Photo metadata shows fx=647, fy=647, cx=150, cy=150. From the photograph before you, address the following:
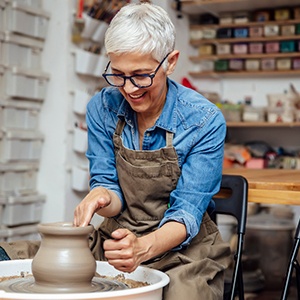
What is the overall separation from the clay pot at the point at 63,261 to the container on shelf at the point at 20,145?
2.58m

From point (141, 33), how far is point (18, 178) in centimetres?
268

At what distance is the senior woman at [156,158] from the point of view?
1.82m

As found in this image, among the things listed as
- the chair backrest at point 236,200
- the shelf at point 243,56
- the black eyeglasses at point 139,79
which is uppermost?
the shelf at point 243,56

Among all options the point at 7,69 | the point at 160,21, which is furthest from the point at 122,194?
the point at 7,69

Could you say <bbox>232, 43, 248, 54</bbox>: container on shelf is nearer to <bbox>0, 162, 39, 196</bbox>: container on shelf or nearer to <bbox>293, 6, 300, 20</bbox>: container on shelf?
<bbox>293, 6, 300, 20</bbox>: container on shelf

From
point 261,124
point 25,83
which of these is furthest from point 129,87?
point 261,124

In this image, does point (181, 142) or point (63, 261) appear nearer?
point (63, 261)

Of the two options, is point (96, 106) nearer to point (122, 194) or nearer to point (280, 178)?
point (122, 194)

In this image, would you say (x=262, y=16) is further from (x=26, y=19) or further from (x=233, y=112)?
(x=26, y=19)

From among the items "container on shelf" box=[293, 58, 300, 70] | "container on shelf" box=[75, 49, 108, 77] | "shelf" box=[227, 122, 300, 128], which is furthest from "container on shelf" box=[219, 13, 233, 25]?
"container on shelf" box=[75, 49, 108, 77]

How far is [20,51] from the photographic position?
167 inches

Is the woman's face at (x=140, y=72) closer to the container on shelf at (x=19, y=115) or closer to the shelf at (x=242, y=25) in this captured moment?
the container on shelf at (x=19, y=115)

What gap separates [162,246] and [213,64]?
387 centimetres

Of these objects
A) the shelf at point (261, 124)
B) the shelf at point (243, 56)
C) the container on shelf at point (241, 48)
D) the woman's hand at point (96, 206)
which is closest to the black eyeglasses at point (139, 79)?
the woman's hand at point (96, 206)
